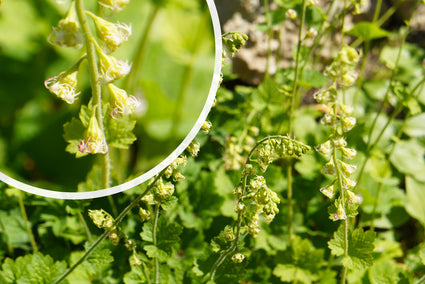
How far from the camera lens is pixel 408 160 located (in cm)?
138

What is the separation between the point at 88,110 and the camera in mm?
699

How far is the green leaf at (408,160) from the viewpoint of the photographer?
1360mm

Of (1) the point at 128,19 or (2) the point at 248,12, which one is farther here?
(2) the point at 248,12

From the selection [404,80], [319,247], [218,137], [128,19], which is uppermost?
[128,19]

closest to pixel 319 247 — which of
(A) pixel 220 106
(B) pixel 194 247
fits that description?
(B) pixel 194 247

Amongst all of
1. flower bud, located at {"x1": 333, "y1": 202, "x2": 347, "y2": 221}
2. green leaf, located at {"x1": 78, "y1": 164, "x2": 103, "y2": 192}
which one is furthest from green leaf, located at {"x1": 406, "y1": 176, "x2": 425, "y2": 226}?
green leaf, located at {"x1": 78, "y1": 164, "x2": 103, "y2": 192}

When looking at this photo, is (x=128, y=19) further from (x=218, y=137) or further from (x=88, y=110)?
(x=88, y=110)

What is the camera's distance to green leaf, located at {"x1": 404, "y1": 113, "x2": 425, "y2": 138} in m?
1.52

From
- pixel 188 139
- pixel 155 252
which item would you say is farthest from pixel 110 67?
A: pixel 155 252

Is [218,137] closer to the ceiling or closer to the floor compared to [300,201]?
closer to the ceiling

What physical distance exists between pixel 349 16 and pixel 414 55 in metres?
0.29

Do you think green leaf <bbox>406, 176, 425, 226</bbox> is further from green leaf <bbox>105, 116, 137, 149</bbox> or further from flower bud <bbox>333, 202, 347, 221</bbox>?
green leaf <bbox>105, 116, 137, 149</bbox>

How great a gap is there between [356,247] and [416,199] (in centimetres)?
63

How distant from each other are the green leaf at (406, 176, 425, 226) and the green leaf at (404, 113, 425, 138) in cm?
23
